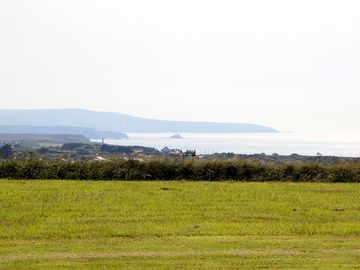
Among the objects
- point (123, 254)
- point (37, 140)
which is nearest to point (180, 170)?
point (123, 254)

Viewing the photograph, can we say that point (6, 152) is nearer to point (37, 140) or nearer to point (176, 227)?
point (176, 227)

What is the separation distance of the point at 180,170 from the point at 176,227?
1545 cm

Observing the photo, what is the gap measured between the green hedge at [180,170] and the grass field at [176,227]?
4.50 m

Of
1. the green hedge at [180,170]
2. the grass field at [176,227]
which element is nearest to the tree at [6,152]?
the green hedge at [180,170]

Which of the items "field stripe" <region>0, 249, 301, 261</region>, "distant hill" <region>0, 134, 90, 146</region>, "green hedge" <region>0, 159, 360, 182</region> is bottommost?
"field stripe" <region>0, 249, 301, 261</region>

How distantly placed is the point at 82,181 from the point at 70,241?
15.0 m

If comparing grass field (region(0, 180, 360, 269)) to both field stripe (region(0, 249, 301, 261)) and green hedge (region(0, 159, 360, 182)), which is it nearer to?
field stripe (region(0, 249, 301, 261))

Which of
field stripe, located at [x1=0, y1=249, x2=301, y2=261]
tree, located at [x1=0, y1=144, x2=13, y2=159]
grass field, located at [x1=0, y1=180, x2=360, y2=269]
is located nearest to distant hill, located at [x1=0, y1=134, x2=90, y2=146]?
tree, located at [x1=0, y1=144, x2=13, y2=159]

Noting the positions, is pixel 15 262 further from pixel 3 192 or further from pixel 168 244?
pixel 3 192

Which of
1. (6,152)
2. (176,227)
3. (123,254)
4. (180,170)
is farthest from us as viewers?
(6,152)

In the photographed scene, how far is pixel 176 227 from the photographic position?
1611 cm

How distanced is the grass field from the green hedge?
177 inches

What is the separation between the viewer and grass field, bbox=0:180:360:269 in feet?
40.2

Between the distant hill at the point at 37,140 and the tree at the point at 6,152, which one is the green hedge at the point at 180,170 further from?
the distant hill at the point at 37,140
